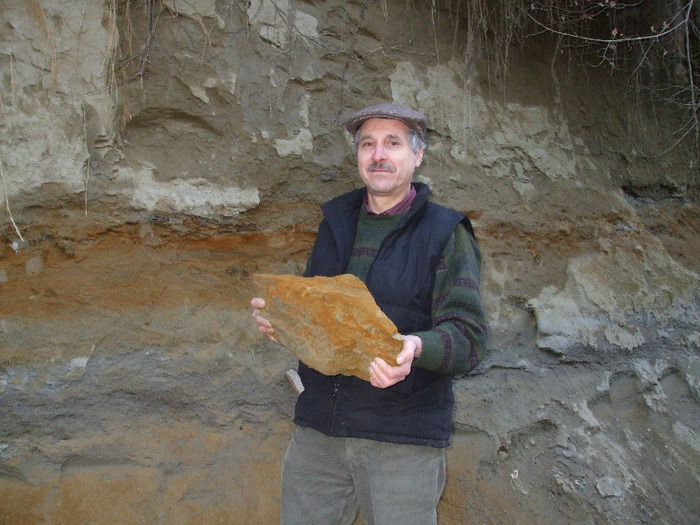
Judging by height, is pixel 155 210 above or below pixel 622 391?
above

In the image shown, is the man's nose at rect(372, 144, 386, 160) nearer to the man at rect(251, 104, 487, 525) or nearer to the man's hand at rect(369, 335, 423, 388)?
the man at rect(251, 104, 487, 525)

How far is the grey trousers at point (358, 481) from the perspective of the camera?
186cm

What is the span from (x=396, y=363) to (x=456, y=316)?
24cm

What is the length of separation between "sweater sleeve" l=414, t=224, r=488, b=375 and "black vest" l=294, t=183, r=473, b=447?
39mm

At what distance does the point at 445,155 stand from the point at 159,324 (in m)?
1.80

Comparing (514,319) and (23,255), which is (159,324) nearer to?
(23,255)

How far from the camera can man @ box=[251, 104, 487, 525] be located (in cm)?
180

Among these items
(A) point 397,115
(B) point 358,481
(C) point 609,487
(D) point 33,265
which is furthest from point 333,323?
A: (C) point 609,487

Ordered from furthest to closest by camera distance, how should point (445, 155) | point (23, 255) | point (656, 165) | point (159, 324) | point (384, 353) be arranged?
1. point (656, 165)
2. point (445, 155)
3. point (159, 324)
4. point (23, 255)
5. point (384, 353)

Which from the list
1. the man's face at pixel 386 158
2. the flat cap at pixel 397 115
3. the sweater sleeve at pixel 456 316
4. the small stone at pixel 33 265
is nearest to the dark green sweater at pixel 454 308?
the sweater sleeve at pixel 456 316

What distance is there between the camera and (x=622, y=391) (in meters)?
3.44

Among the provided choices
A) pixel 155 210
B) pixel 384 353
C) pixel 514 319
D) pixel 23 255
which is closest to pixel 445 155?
pixel 514 319

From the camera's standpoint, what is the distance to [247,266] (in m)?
3.08

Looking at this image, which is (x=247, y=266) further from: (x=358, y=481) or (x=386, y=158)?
(x=358, y=481)
